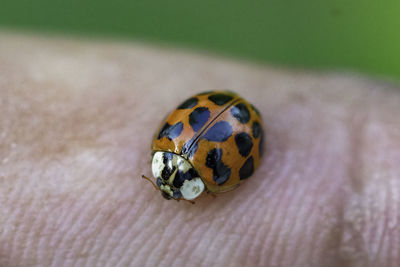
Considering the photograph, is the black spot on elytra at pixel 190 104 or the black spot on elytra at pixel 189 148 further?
the black spot on elytra at pixel 190 104

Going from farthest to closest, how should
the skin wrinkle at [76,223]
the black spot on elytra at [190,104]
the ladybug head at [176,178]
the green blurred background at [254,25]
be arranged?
the green blurred background at [254,25] < the black spot on elytra at [190,104] < the ladybug head at [176,178] < the skin wrinkle at [76,223]

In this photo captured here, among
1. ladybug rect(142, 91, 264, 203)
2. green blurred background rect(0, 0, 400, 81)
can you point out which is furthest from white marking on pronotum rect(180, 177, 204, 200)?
green blurred background rect(0, 0, 400, 81)

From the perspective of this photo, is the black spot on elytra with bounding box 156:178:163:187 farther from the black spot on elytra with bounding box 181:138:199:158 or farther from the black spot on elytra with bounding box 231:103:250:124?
the black spot on elytra with bounding box 231:103:250:124

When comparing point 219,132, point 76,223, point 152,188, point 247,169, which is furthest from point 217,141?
point 76,223

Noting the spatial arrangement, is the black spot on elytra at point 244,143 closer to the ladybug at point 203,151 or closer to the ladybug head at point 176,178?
the ladybug at point 203,151

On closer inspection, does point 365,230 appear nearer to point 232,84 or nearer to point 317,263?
point 317,263

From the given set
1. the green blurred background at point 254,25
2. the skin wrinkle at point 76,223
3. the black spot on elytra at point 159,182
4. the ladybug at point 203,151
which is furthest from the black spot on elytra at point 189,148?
the green blurred background at point 254,25

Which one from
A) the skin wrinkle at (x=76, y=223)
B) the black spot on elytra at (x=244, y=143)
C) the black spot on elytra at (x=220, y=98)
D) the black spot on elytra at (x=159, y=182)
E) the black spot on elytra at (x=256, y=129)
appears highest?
the black spot on elytra at (x=220, y=98)
